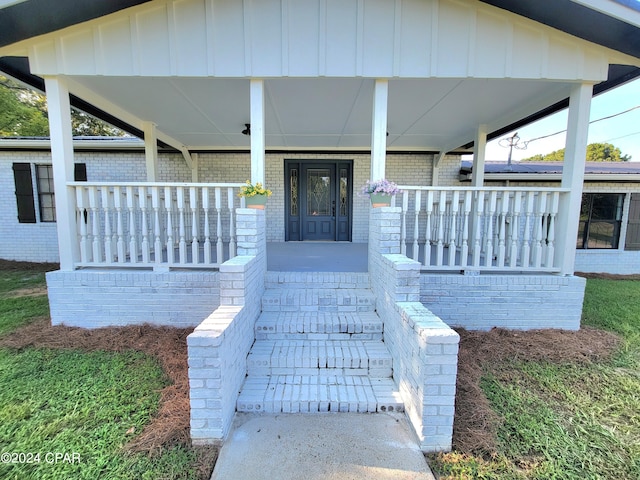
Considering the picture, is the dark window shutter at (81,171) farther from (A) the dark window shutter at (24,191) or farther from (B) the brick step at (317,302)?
(B) the brick step at (317,302)

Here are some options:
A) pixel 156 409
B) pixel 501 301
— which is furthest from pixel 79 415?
pixel 501 301

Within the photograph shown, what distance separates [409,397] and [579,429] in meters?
1.15

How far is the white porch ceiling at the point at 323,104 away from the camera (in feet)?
11.8

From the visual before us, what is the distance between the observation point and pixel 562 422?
2.07 metres

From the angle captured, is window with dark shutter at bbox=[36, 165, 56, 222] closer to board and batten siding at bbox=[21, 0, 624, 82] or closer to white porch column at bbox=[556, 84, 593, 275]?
board and batten siding at bbox=[21, 0, 624, 82]

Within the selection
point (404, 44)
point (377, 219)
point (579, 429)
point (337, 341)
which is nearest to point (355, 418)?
point (337, 341)

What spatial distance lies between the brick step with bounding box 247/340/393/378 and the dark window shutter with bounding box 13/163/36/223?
760 cm

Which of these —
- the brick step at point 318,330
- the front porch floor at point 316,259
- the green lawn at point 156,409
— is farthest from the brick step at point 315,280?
the green lawn at point 156,409

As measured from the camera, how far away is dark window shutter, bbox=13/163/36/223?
6809 mm

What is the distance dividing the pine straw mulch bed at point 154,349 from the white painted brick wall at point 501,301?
2.65 metres

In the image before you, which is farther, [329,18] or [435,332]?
[329,18]

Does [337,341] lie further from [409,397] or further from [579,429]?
[579,429]

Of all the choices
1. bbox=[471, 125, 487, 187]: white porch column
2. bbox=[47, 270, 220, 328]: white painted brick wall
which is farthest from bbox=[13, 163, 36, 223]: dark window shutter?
bbox=[471, 125, 487, 187]: white porch column

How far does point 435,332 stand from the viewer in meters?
1.81
